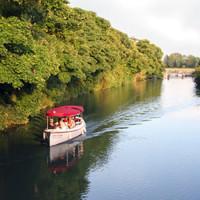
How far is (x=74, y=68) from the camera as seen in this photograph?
1932 inches

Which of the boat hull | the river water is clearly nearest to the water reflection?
the river water

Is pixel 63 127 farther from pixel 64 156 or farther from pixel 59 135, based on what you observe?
pixel 64 156

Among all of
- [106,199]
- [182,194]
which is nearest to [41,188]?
[106,199]

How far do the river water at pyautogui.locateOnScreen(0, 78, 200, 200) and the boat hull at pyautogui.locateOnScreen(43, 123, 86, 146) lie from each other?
0.49m

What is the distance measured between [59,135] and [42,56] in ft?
22.6

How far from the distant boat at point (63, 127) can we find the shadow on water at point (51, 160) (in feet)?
2.43

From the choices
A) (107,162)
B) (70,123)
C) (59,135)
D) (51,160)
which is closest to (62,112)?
(70,123)

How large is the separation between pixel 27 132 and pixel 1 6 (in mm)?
11101

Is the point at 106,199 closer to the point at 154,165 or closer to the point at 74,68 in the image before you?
the point at 154,165

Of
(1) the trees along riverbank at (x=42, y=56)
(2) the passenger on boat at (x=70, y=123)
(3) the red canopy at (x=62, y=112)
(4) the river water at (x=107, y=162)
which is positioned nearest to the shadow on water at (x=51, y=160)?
(4) the river water at (x=107, y=162)

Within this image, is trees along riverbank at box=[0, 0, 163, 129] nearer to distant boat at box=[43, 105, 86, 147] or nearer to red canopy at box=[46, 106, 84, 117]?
red canopy at box=[46, 106, 84, 117]

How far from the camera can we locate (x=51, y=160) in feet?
88.1

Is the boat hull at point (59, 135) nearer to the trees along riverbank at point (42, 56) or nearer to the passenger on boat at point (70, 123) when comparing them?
the passenger on boat at point (70, 123)

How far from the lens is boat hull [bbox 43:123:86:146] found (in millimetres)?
29797
